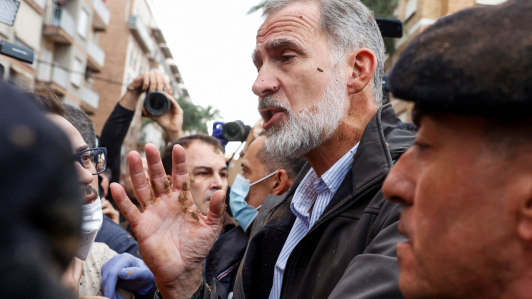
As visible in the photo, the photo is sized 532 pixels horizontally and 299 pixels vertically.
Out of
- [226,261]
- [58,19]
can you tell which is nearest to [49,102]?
[226,261]

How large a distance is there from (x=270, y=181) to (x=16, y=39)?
64.8 ft

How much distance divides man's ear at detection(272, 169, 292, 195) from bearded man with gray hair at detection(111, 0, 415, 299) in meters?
1.33

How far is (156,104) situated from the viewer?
176 inches

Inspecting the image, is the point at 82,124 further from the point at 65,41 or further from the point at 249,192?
the point at 65,41

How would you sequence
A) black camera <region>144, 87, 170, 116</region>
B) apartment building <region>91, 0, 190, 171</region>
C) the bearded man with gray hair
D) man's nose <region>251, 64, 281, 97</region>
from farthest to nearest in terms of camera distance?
1. apartment building <region>91, 0, 190, 171</region>
2. black camera <region>144, 87, 170, 116</region>
3. man's nose <region>251, 64, 281, 97</region>
4. the bearded man with gray hair

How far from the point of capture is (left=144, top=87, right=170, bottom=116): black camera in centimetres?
442

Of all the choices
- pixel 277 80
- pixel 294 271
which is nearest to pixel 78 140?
pixel 277 80

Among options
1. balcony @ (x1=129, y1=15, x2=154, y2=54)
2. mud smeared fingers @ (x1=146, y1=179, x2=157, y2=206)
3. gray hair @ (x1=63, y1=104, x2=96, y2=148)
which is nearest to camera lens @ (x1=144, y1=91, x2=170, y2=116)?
gray hair @ (x1=63, y1=104, x2=96, y2=148)

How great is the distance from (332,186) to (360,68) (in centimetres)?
69

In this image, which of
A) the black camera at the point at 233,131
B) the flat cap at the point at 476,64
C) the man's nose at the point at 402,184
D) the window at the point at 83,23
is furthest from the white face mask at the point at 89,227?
the window at the point at 83,23

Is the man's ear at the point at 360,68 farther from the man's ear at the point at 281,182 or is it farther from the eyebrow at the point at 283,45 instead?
the man's ear at the point at 281,182

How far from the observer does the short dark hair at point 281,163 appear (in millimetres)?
4094

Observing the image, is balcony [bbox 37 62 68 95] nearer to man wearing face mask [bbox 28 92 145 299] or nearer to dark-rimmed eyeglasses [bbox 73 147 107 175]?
dark-rimmed eyeglasses [bbox 73 147 107 175]

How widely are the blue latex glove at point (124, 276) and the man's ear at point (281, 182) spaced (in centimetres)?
169
